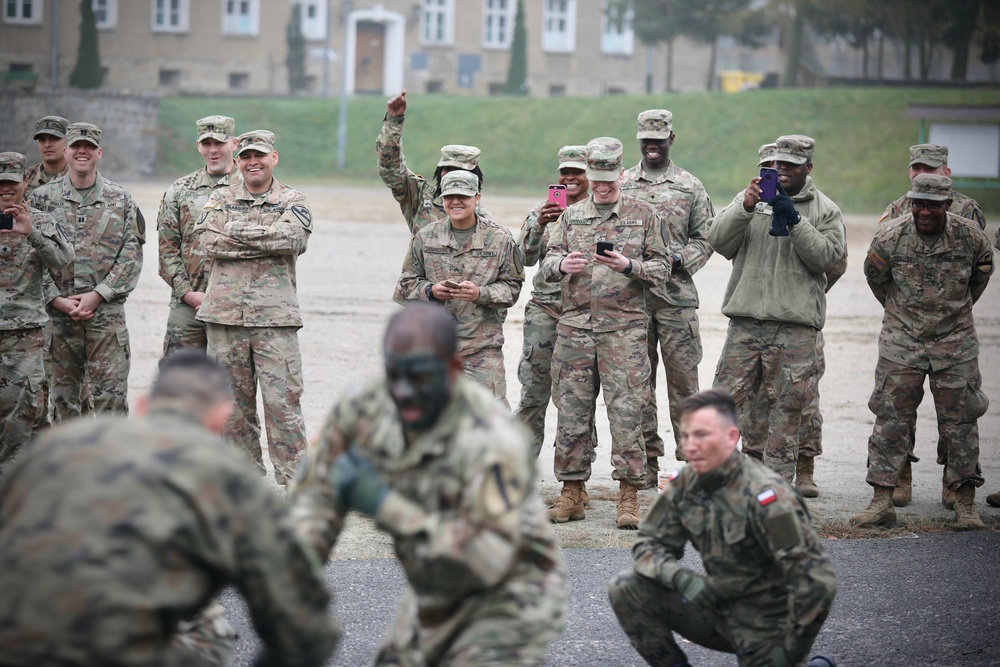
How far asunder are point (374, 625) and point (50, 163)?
533 centimetres

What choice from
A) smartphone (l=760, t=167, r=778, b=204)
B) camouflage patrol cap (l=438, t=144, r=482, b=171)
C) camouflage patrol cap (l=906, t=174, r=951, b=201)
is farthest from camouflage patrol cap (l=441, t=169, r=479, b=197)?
camouflage patrol cap (l=906, t=174, r=951, b=201)

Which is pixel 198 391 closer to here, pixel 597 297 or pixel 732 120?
pixel 597 297

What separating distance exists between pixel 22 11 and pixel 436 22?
56.5 feet

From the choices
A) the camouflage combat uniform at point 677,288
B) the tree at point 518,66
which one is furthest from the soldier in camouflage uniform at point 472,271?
the tree at point 518,66

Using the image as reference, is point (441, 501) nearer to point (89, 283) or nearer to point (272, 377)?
point (272, 377)

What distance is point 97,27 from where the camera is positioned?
49.3 meters

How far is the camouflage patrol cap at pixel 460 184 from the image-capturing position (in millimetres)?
8523

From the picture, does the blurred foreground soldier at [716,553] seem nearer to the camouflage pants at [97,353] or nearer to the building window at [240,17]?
the camouflage pants at [97,353]

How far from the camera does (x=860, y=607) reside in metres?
7.02

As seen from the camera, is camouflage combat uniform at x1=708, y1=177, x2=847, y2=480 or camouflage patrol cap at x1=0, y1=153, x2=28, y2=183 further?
camouflage combat uniform at x1=708, y1=177, x2=847, y2=480

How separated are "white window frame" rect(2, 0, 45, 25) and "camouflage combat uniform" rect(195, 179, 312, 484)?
4376cm

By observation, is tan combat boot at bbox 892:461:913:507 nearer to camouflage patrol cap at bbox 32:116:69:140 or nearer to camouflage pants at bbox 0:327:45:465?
camouflage pants at bbox 0:327:45:465

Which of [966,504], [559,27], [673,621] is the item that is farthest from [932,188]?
[559,27]

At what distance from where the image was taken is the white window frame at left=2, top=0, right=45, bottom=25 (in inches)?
1905
